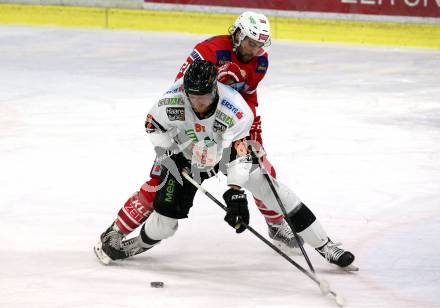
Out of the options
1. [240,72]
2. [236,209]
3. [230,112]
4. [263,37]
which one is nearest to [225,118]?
[230,112]

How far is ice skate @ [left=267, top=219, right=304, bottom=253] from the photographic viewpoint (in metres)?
4.47

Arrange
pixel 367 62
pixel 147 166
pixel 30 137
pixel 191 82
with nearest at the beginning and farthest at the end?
pixel 191 82
pixel 147 166
pixel 30 137
pixel 367 62

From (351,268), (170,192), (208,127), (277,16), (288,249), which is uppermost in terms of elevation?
(208,127)

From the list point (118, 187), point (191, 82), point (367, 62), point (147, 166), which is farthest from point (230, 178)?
point (367, 62)

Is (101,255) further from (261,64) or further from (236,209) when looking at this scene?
(261,64)

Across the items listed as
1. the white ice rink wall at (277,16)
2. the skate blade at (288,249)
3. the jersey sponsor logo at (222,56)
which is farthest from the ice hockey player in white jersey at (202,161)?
the white ice rink wall at (277,16)

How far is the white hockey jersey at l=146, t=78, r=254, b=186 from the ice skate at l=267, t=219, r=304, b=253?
0.58 metres

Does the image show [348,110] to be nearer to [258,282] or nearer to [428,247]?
[428,247]

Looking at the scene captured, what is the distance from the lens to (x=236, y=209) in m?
3.84

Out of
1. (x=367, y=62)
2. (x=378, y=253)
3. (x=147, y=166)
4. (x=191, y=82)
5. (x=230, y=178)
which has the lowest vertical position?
(x=367, y=62)

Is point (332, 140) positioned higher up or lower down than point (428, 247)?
lower down

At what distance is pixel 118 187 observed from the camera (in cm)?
534

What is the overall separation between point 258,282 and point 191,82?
85 centimetres

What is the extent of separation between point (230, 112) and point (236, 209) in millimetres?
378
